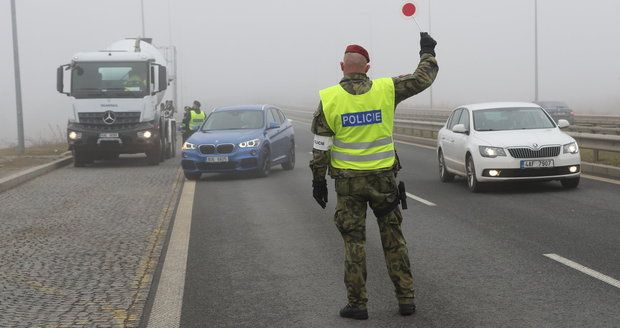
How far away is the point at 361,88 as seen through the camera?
6.00 meters

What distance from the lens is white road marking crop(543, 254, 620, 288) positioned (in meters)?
6.82

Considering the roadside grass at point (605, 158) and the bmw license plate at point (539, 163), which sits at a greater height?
the bmw license plate at point (539, 163)

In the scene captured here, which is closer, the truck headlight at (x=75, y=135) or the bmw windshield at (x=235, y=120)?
the bmw windshield at (x=235, y=120)

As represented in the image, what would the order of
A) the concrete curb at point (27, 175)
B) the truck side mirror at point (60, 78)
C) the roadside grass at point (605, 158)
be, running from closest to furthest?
the concrete curb at point (27, 175)
the roadside grass at point (605, 158)
the truck side mirror at point (60, 78)

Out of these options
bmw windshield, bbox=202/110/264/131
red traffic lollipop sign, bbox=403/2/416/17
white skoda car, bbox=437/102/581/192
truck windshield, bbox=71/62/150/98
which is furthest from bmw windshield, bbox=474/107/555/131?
truck windshield, bbox=71/62/150/98

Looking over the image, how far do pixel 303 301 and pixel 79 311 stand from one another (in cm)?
163

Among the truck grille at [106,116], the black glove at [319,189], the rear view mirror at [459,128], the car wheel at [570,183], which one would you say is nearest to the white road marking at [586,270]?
the black glove at [319,189]

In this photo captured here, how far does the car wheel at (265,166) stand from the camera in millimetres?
17859

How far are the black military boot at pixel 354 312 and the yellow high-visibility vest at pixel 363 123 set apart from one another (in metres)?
0.96

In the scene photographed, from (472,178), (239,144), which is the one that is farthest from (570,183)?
(239,144)

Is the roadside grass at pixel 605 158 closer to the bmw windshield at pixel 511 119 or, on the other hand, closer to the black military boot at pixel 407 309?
the bmw windshield at pixel 511 119

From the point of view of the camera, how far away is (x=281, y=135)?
1925 centimetres

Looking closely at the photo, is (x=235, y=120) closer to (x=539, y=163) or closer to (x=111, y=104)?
(x=111, y=104)

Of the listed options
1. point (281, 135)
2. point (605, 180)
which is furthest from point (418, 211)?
point (281, 135)
